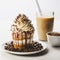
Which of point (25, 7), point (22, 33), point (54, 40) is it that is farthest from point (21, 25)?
point (25, 7)

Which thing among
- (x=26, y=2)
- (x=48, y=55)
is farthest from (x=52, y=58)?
(x=26, y=2)

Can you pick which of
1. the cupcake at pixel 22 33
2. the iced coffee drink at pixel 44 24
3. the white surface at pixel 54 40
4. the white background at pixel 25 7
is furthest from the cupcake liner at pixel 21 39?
the white background at pixel 25 7

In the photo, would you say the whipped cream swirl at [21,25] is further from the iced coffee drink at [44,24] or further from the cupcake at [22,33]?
the iced coffee drink at [44,24]

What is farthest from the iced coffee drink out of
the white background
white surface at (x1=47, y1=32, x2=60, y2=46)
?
the white background

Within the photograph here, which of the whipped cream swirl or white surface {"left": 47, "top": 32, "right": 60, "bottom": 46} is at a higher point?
the whipped cream swirl

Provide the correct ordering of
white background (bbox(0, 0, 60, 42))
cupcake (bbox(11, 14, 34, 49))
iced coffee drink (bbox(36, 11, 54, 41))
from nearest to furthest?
1. cupcake (bbox(11, 14, 34, 49))
2. iced coffee drink (bbox(36, 11, 54, 41))
3. white background (bbox(0, 0, 60, 42))

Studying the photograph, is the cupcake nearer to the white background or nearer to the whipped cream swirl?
the whipped cream swirl

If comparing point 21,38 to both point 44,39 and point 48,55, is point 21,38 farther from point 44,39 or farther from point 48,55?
point 44,39

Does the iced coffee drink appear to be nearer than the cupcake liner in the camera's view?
No
